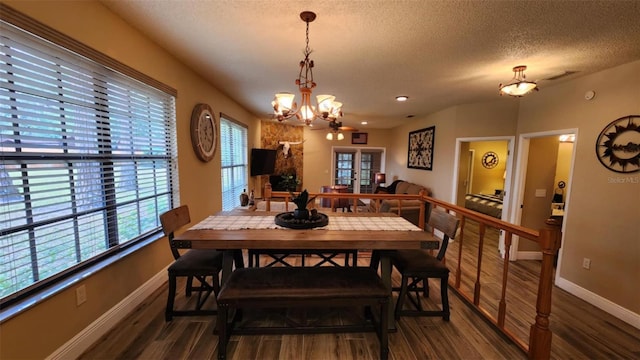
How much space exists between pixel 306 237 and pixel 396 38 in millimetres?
1855

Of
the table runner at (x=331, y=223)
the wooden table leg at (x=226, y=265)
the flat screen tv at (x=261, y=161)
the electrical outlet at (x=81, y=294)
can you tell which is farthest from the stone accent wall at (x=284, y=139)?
the electrical outlet at (x=81, y=294)

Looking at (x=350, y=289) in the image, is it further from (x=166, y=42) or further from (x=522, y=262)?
(x=522, y=262)

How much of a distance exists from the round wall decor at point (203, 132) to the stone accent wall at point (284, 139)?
339 cm

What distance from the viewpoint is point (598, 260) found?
2627mm

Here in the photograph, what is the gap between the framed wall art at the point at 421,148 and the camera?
5391mm

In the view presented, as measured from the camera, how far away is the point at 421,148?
5.86 meters

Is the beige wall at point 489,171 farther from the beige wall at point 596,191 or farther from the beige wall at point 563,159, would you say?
the beige wall at point 596,191

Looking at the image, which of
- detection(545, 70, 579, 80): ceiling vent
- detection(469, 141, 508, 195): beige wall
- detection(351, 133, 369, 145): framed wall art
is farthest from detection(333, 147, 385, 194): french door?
detection(545, 70, 579, 80): ceiling vent

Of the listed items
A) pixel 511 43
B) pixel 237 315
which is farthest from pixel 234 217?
pixel 511 43

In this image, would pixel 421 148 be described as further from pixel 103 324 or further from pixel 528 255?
pixel 103 324

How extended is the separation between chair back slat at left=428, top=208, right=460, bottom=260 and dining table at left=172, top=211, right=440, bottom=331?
272mm

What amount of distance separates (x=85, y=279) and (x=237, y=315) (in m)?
1.14

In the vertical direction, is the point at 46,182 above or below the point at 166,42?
below

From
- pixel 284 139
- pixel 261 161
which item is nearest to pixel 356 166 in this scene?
pixel 284 139
